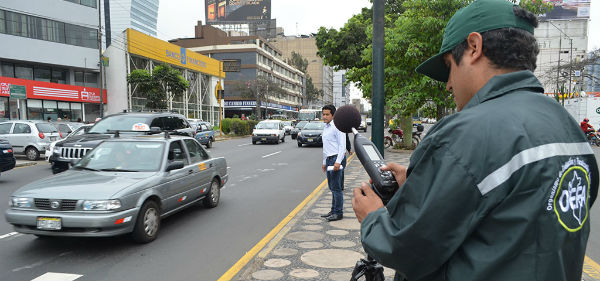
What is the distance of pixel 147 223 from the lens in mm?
5219

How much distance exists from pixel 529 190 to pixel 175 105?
134 ft

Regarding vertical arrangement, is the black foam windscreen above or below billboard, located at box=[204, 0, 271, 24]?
below

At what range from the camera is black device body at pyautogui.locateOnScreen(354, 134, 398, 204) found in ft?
4.97

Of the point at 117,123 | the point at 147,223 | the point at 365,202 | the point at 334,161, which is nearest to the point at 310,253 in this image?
the point at 334,161

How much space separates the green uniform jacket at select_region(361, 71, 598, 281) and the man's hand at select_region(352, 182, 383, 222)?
279 mm

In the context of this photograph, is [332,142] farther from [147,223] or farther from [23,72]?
[23,72]

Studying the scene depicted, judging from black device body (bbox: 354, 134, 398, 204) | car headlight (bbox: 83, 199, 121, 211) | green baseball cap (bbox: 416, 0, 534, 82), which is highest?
green baseball cap (bbox: 416, 0, 534, 82)

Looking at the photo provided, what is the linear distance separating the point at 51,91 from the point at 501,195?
32.3 m

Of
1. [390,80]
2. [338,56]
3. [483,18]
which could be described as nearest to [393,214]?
[483,18]

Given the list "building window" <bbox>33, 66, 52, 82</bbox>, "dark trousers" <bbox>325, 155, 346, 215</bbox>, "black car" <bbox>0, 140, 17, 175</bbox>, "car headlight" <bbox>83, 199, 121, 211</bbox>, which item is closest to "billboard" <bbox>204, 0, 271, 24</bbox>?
"building window" <bbox>33, 66, 52, 82</bbox>

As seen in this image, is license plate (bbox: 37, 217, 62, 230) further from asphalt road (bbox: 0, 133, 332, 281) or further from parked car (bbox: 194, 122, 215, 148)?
parked car (bbox: 194, 122, 215, 148)

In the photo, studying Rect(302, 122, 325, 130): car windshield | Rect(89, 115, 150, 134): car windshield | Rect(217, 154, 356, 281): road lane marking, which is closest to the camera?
Rect(217, 154, 356, 281): road lane marking

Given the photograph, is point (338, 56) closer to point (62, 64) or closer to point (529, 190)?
point (529, 190)

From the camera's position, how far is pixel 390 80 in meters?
14.3
